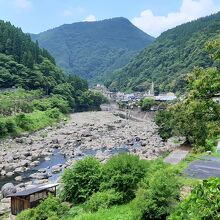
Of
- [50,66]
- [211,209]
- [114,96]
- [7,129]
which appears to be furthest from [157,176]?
[114,96]

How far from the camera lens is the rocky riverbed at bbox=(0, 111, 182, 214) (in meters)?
37.4

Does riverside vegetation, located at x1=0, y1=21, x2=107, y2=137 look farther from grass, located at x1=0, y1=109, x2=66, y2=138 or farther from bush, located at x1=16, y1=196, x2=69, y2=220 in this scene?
bush, located at x1=16, y1=196, x2=69, y2=220

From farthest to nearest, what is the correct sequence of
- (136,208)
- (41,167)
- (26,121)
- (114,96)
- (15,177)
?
(114,96) < (26,121) < (41,167) < (15,177) < (136,208)

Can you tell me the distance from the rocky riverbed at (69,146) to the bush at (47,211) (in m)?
5.51

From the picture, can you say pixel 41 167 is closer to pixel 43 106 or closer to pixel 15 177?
pixel 15 177

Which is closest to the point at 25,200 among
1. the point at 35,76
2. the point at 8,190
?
the point at 8,190

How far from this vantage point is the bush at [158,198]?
→ 1702 centimetres

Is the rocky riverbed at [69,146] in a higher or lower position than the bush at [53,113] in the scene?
lower

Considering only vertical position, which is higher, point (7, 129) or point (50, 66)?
point (50, 66)

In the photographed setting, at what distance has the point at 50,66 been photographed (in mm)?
118062

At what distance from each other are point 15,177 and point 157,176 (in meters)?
19.9

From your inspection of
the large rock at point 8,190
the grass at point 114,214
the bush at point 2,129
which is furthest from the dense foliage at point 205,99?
the bush at point 2,129

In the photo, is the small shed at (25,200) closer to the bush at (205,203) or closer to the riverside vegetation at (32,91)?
the bush at (205,203)

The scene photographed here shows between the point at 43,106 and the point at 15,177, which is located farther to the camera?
the point at 43,106
